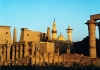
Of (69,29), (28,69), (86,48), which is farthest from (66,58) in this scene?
(69,29)

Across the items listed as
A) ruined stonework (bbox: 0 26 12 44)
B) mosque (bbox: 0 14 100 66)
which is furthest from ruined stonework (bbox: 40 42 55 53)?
ruined stonework (bbox: 0 26 12 44)

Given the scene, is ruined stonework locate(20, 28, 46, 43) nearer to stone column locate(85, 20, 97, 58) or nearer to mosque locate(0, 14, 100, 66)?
mosque locate(0, 14, 100, 66)

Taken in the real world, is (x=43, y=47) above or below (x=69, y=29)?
below

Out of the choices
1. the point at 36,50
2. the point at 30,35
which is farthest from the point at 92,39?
the point at 30,35

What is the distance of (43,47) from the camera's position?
43312 millimetres

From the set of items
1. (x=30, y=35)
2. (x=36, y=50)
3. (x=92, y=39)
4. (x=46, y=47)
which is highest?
(x=30, y=35)

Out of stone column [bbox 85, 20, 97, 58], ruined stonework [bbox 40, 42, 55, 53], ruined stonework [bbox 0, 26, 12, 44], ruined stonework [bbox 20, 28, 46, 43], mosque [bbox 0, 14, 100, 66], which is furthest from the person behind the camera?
ruined stonework [bbox 0, 26, 12, 44]

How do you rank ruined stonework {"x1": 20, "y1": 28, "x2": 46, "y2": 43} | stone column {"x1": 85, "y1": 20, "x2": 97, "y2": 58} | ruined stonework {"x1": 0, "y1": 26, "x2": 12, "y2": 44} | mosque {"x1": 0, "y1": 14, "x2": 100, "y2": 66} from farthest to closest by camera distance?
ruined stonework {"x1": 0, "y1": 26, "x2": 12, "y2": 44} < ruined stonework {"x1": 20, "y1": 28, "x2": 46, "y2": 43} < mosque {"x1": 0, "y1": 14, "x2": 100, "y2": 66} < stone column {"x1": 85, "y1": 20, "x2": 97, "y2": 58}

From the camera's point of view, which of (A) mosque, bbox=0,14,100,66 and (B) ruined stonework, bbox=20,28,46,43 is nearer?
(A) mosque, bbox=0,14,100,66

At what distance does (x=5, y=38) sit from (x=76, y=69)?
26.6 m

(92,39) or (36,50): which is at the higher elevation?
(92,39)

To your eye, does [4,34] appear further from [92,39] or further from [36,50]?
[92,39]

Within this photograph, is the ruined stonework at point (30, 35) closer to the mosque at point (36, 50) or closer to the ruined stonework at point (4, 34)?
the mosque at point (36, 50)

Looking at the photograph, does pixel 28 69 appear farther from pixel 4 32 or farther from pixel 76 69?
pixel 4 32
